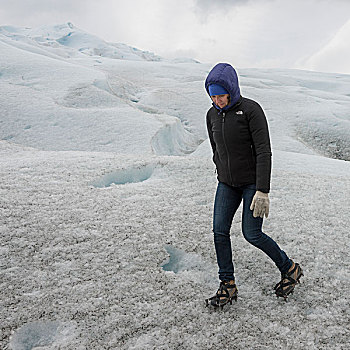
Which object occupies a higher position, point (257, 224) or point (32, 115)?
point (257, 224)

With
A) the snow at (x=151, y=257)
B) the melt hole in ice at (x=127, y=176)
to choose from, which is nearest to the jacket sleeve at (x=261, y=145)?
the snow at (x=151, y=257)

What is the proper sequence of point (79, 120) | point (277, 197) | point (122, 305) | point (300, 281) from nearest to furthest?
point (122, 305)
point (300, 281)
point (277, 197)
point (79, 120)

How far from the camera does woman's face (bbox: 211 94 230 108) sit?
278 cm

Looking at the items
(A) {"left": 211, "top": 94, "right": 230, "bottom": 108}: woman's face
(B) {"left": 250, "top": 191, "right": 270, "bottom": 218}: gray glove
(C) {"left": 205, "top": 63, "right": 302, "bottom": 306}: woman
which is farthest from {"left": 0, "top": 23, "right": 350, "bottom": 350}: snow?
(A) {"left": 211, "top": 94, "right": 230, "bottom": 108}: woman's face

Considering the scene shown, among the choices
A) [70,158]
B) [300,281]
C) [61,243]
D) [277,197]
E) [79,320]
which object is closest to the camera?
[79,320]

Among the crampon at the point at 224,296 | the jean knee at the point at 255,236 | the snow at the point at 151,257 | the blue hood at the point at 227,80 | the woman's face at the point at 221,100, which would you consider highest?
the blue hood at the point at 227,80

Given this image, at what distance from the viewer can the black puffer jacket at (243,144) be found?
2734mm

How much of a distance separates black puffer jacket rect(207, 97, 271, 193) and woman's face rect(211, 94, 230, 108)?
72 millimetres

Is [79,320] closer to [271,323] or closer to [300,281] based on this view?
[271,323]

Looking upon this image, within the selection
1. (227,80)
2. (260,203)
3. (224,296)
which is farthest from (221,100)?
(224,296)

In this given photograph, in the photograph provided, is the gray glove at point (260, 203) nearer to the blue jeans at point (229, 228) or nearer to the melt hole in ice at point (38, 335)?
the blue jeans at point (229, 228)

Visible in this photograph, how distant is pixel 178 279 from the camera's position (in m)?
3.44

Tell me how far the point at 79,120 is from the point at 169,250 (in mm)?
10429

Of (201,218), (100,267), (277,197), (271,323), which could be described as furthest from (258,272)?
(277,197)
